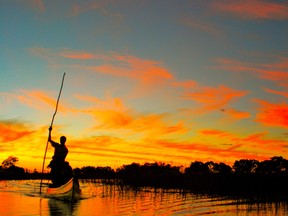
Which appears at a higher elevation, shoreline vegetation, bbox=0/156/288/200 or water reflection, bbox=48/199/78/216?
shoreline vegetation, bbox=0/156/288/200

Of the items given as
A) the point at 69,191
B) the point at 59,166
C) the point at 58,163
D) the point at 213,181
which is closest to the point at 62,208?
the point at 69,191

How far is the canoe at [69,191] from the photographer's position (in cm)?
1912

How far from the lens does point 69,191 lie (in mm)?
19375

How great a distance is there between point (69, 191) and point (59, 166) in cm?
187

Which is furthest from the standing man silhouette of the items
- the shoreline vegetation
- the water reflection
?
the shoreline vegetation

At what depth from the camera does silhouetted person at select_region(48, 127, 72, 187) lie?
20.7 m

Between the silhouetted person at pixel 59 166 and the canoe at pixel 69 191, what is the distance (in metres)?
0.47

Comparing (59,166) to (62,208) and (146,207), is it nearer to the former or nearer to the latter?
(62,208)

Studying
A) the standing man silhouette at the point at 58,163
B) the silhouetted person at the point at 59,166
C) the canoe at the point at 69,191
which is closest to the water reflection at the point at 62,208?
the canoe at the point at 69,191

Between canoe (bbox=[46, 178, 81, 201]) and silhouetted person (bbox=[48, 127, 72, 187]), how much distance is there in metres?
0.47

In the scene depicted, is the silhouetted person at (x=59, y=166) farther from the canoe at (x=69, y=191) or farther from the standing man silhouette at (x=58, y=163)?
the canoe at (x=69, y=191)

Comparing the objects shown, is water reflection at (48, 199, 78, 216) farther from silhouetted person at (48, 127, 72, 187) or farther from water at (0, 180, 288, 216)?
silhouetted person at (48, 127, 72, 187)

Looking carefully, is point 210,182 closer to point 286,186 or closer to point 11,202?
point 286,186

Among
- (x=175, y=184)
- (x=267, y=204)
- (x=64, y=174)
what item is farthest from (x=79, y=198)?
(x=175, y=184)
